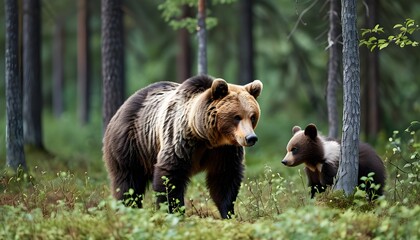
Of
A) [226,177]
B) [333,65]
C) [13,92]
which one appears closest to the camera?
[226,177]

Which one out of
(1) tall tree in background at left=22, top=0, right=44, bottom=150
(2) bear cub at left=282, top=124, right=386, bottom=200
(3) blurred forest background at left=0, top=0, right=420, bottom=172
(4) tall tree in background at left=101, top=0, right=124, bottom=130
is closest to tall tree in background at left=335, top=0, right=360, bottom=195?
(2) bear cub at left=282, top=124, right=386, bottom=200

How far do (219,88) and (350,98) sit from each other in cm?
162

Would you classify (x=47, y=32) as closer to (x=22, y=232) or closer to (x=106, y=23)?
(x=106, y=23)

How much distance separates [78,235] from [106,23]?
682 centimetres

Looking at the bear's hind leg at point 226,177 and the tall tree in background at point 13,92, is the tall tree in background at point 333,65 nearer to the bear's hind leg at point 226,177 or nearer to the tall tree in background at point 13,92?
the bear's hind leg at point 226,177

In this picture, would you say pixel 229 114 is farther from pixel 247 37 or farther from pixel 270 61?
pixel 270 61

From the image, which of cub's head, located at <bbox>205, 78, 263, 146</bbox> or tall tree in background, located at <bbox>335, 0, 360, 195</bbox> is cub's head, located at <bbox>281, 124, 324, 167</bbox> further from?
cub's head, located at <bbox>205, 78, 263, 146</bbox>

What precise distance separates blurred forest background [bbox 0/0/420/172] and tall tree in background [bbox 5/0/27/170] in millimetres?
3381

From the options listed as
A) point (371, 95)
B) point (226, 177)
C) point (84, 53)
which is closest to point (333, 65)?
point (226, 177)

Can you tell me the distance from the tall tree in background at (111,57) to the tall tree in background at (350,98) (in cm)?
570

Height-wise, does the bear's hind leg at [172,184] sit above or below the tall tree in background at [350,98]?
below

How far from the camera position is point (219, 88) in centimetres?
848

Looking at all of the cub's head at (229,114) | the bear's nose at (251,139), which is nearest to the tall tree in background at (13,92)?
the cub's head at (229,114)

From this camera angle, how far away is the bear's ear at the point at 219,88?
8408 mm
